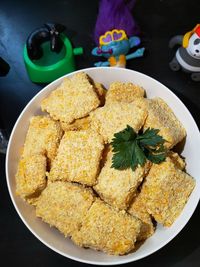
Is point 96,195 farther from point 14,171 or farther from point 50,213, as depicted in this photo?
point 14,171

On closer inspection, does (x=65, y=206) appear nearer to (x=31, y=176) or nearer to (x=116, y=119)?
(x=31, y=176)

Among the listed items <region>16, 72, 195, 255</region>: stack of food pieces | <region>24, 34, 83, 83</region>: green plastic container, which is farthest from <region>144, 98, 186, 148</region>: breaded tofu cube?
<region>24, 34, 83, 83</region>: green plastic container

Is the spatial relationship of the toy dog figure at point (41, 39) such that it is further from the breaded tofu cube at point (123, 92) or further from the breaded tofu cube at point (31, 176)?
the breaded tofu cube at point (31, 176)

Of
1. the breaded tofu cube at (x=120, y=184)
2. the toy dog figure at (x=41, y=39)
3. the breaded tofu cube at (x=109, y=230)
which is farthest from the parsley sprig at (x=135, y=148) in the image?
the toy dog figure at (x=41, y=39)

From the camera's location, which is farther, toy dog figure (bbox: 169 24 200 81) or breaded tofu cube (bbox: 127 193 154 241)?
toy dog figure (bbox: 169 24 200 81)

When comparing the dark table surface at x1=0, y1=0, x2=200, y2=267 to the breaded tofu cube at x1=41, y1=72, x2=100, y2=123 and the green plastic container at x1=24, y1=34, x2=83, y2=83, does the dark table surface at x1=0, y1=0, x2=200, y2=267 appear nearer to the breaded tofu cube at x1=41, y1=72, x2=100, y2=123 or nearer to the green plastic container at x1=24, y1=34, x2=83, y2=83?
the green plastic container at x1=24, y1=34, x2=83, y2=83
